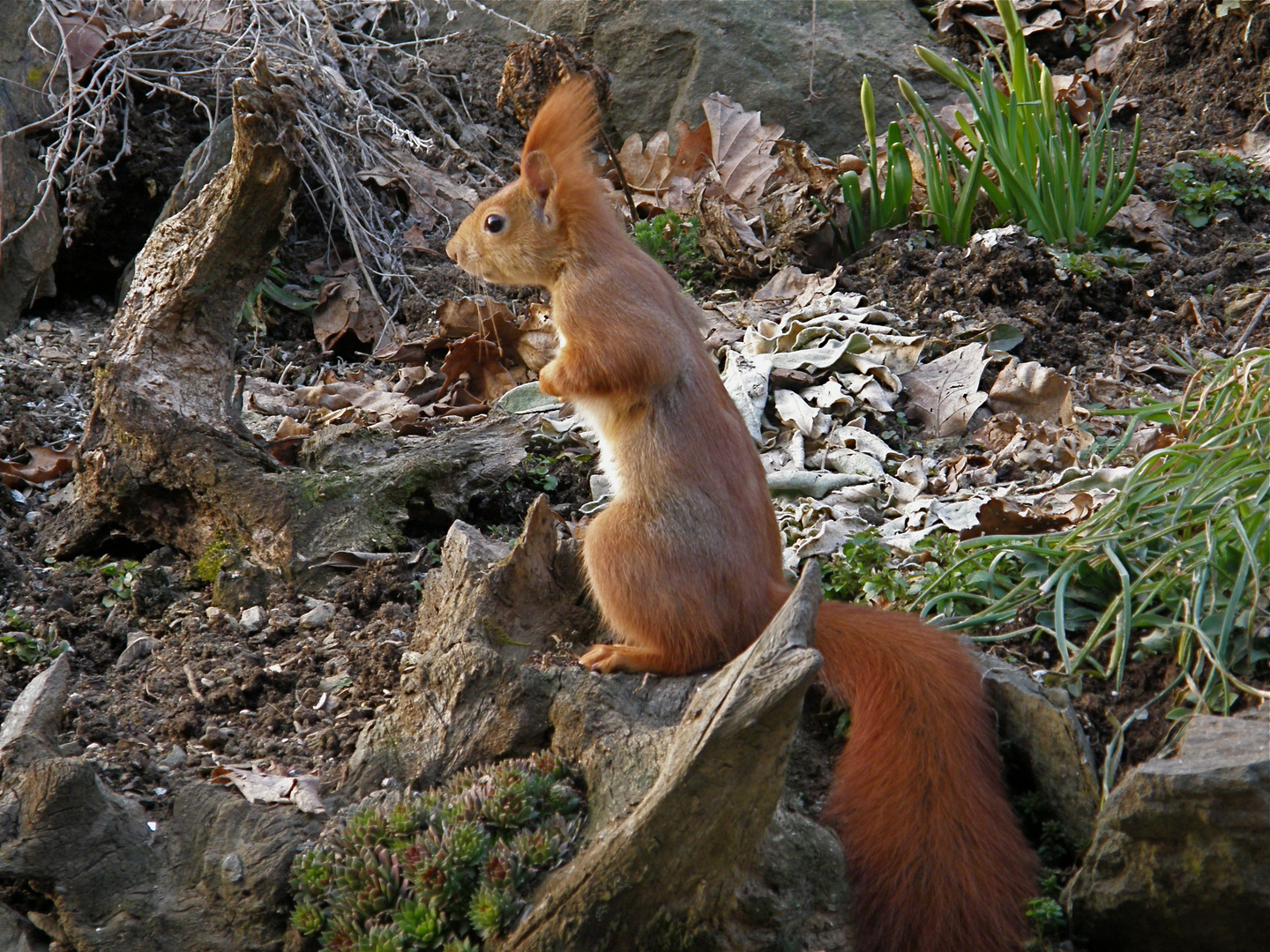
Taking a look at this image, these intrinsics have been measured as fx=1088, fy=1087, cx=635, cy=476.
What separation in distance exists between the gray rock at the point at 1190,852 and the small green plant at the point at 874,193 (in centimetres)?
343

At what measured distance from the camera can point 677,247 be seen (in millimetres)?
5309

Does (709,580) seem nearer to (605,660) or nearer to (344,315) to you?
(605,660)

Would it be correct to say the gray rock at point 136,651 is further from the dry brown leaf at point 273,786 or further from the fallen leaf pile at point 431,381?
the fallen leaf pile at point 431,381

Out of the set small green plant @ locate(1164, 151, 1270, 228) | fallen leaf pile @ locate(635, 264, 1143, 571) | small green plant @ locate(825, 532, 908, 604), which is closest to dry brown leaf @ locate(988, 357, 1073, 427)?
fallen leaf pile @ locate(635, 264, 1143, 571)

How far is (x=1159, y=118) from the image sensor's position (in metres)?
5.92

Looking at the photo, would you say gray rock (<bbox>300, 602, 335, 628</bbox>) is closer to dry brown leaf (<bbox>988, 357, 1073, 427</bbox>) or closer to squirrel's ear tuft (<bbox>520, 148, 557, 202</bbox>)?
squirrel's ear tuft (<bbox>520, 148, 557, 202</bbox>)

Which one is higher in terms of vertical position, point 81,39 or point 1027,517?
point 81,39

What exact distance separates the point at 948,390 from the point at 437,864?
2.87 metres

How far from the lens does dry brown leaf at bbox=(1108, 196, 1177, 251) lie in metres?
4.98

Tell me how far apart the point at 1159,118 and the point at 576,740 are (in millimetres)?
5246

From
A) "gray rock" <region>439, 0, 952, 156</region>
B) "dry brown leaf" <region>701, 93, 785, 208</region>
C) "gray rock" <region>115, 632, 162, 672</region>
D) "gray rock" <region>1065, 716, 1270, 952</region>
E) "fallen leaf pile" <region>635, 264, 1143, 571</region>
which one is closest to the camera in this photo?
"gray rock" <region>1065, 716, 1270, 952</region>

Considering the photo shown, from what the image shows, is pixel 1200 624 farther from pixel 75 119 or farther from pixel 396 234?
pixel 75 119

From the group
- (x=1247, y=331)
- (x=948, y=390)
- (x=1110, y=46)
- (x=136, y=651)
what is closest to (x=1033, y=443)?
(x=948, y=390)

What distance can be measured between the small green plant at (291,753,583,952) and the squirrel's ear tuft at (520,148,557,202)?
1782 millimetres
